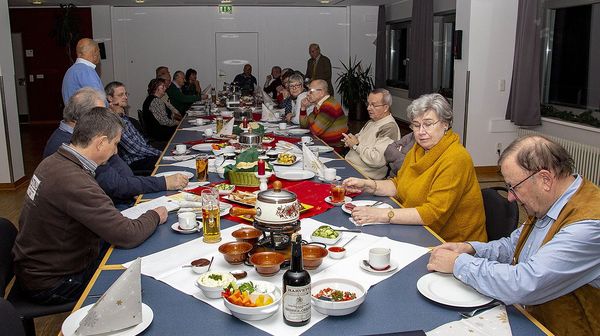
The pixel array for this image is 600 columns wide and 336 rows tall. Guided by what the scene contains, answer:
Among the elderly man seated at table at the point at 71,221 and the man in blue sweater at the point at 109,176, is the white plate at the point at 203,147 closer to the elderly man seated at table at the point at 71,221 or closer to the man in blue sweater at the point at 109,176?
the man in blue sweater at the point at 109,176

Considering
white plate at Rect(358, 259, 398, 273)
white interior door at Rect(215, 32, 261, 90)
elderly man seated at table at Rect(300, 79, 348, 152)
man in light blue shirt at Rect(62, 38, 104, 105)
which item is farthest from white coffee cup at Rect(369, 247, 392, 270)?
white interior door at Rect(215, 32, 261, 90)

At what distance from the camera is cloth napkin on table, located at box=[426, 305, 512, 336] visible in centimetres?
158

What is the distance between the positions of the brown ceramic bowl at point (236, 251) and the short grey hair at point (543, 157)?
3.32 ft

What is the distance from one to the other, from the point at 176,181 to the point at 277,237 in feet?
4.48

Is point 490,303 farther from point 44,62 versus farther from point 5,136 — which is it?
point 44,62

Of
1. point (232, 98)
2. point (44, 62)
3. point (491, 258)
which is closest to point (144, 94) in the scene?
point (44, 62)

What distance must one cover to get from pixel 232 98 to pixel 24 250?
21.2ft

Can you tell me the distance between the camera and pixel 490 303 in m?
1.77

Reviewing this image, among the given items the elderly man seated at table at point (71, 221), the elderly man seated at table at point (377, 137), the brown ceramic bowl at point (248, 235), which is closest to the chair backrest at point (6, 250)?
the elderly man seated at table at point (71, 221)

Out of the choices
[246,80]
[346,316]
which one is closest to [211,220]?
[346,316]

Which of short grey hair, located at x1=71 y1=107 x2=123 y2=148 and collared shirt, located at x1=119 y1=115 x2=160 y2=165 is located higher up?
short grey hair, located at x1=71 y1=107 x2=123 y2=148

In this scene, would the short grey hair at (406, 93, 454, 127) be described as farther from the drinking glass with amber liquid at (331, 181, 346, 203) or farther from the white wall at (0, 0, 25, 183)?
the white wall at (0, 0, 25, 183)

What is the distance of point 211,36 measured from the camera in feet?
42.1

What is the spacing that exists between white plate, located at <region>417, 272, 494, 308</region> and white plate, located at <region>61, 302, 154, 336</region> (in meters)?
0.86
